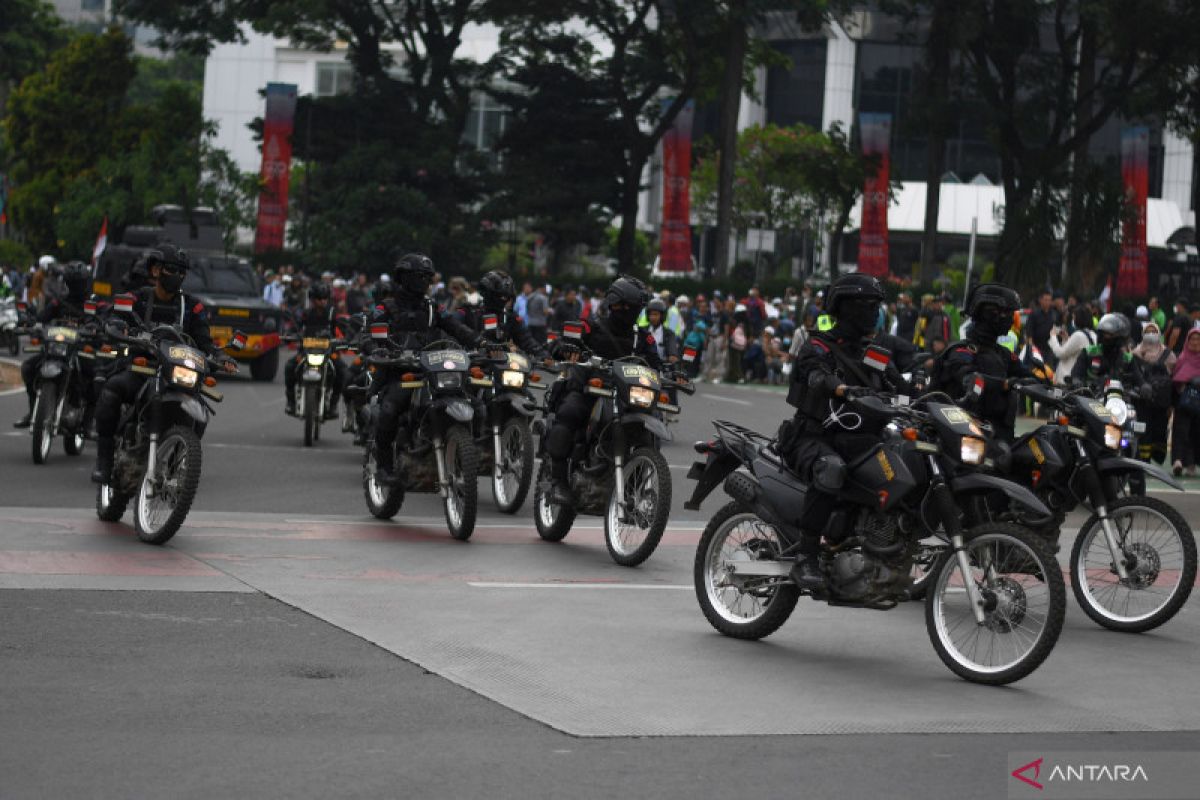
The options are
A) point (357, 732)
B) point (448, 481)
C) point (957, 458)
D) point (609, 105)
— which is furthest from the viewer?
point (609, 105)

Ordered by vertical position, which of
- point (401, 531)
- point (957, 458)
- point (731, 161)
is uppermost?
point (731, 161)

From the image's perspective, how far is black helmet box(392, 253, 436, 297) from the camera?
14883mm

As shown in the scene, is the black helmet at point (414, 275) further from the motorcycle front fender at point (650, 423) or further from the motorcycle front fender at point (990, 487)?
the motorcycle front fender at point (990, 487)

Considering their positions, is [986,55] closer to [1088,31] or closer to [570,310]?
[1088,31]

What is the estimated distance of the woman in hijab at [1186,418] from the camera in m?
21.8

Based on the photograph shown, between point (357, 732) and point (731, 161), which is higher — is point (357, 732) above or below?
below

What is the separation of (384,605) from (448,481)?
3.18 m

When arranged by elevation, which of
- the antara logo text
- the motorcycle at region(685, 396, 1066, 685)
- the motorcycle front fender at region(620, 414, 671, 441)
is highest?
the motorcycle front fender at region(620, 414, 671, 441)

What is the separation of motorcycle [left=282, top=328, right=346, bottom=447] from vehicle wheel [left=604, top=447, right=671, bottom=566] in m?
8.51

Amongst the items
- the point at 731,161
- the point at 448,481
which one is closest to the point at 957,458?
the point at 448,481

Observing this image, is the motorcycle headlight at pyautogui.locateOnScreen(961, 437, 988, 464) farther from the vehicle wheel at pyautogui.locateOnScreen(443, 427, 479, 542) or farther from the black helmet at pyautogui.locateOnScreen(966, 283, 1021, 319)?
the vehicle wheel at pyautogui.locateOnScreen(443, 427, 479, 542)

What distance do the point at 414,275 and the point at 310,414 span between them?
22.3 ft

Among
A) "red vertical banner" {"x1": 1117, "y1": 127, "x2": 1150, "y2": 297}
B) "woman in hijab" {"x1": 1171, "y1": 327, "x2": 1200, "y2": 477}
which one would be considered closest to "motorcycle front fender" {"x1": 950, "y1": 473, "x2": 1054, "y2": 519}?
"woman in hijab" {"x1": 1171, "y1": 327, "x2": 1200, "y2": 477}

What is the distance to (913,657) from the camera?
973cm
